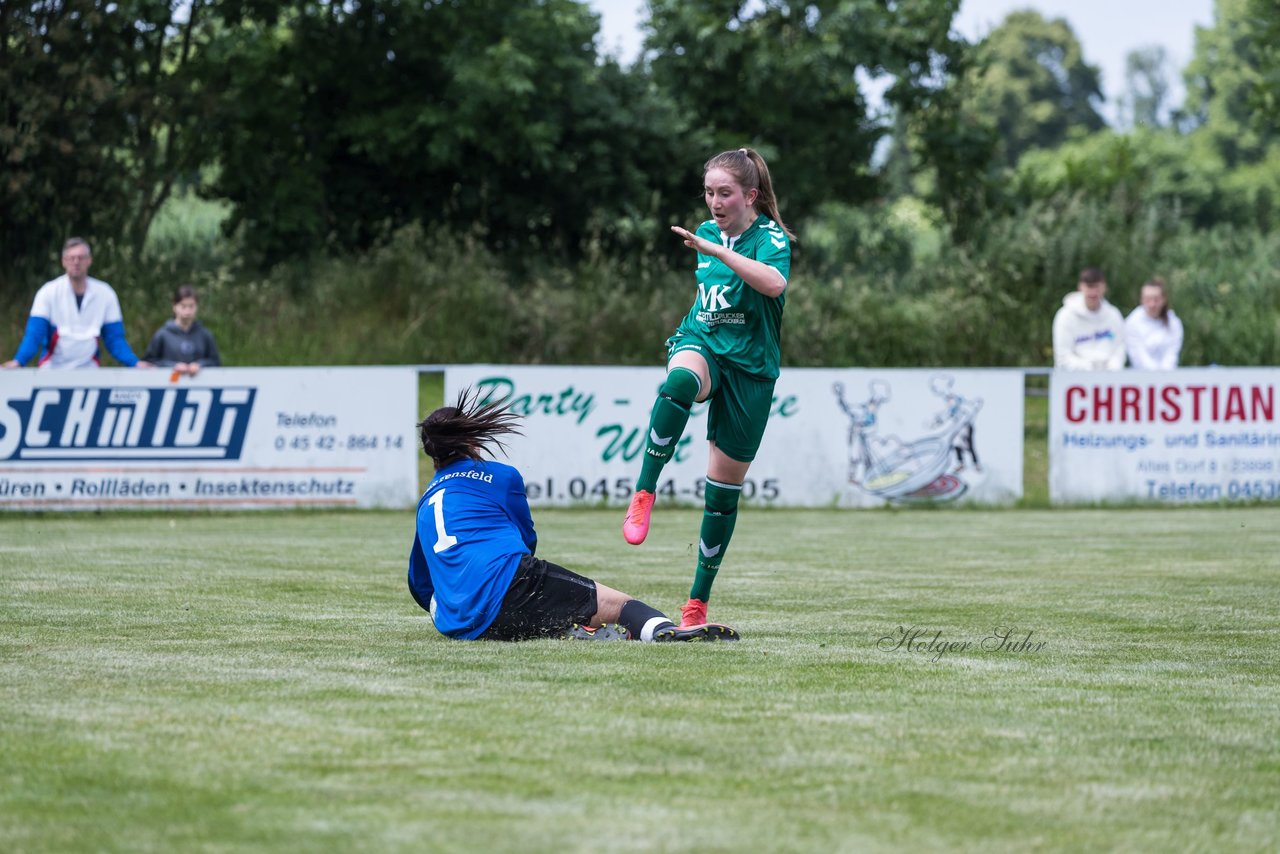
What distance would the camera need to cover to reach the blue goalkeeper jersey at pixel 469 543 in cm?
616

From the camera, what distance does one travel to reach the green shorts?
21.6 feet

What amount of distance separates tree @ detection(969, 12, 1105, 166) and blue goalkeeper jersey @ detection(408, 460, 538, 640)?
70.2 meters

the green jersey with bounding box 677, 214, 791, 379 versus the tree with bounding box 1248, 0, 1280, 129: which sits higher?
the tree with bounding box 1248, 0, 1280, 129

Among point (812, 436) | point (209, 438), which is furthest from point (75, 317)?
point (812, 436)

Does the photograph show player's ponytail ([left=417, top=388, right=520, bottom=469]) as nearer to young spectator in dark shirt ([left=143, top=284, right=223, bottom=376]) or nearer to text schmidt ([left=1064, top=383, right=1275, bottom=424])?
young spectator in dark shirt ([left=143, top=284, right=223, bottom=376])

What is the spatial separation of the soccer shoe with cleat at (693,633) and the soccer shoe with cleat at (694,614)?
0.33 ft

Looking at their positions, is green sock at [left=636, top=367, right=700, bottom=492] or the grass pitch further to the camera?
green sock at [left=636, top=367, right=700, bottom=492]

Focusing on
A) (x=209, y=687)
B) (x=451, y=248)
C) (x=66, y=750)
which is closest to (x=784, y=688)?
(x=209, y=687)

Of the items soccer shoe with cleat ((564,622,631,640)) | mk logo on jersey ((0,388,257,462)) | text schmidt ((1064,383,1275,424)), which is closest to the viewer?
soccer shoe with cleat ((564,622,631,640))

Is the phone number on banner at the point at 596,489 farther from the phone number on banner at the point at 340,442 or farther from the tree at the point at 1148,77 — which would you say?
the tree at the point at 1148,77

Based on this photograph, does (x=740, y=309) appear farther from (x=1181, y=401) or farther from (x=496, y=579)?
(x=1181, y=401)

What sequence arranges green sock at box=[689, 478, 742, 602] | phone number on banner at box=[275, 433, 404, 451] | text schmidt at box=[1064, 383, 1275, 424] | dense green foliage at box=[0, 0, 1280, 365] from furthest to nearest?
dense green foliage at box=[0, 0, 1280, 365]
text schmidt at box=[1064, 383, 1275, 424]
phone number on banner at box=[275, 433, 404, 451]
green sock at box=[689, 478, 742, 602]

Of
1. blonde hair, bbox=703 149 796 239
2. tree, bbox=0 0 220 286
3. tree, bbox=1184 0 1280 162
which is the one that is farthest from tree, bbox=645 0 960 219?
tree, bbox=1184 0 1280 162

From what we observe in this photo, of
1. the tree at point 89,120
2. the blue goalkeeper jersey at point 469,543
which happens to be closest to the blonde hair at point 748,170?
the blue goalkeeper jersey at point 469,543
